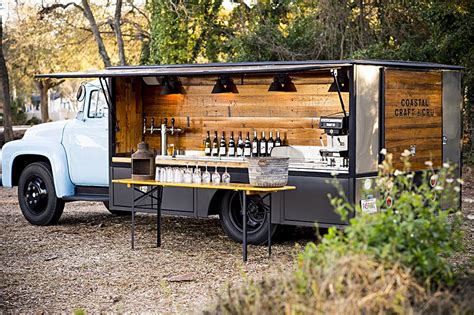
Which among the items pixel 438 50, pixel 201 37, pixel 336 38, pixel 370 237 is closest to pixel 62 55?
pixel 201 37

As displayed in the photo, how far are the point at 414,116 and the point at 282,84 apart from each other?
1.79m

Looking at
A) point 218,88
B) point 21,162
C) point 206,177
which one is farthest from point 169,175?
point 21,162

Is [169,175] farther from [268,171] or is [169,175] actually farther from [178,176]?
[268,171]

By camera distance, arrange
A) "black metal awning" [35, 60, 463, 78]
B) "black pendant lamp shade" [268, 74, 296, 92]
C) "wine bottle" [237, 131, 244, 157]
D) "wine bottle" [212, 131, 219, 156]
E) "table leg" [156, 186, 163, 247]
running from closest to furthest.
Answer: "black metal awning" [35, 60, 463, 78] < "table leg" [156, 186, 163, 247] < "black pendant lamp shade" [268, 74, 296, 92] < "wine bottle" [237, 131, 244, 157] < "wine bottle" [212, 131, 219, 156]

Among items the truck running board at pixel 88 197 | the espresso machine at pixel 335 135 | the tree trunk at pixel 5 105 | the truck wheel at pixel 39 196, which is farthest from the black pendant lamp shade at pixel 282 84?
the tree trunk at pixel 5 105

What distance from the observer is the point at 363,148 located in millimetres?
10016

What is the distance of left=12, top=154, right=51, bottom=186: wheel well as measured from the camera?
13.3 m

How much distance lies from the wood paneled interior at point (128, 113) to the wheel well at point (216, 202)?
70.0 inches

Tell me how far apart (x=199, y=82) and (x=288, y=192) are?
9.71 feet

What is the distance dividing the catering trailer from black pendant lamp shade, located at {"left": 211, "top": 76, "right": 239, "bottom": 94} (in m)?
0.02

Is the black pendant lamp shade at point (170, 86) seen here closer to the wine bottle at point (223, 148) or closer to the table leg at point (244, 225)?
the wine bottle at point (223, 148)

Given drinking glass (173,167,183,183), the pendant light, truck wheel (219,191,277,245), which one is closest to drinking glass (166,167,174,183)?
drinking glass (173,167,183,183)

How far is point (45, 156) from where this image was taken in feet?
42.6

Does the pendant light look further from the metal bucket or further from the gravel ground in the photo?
the metal bucket
